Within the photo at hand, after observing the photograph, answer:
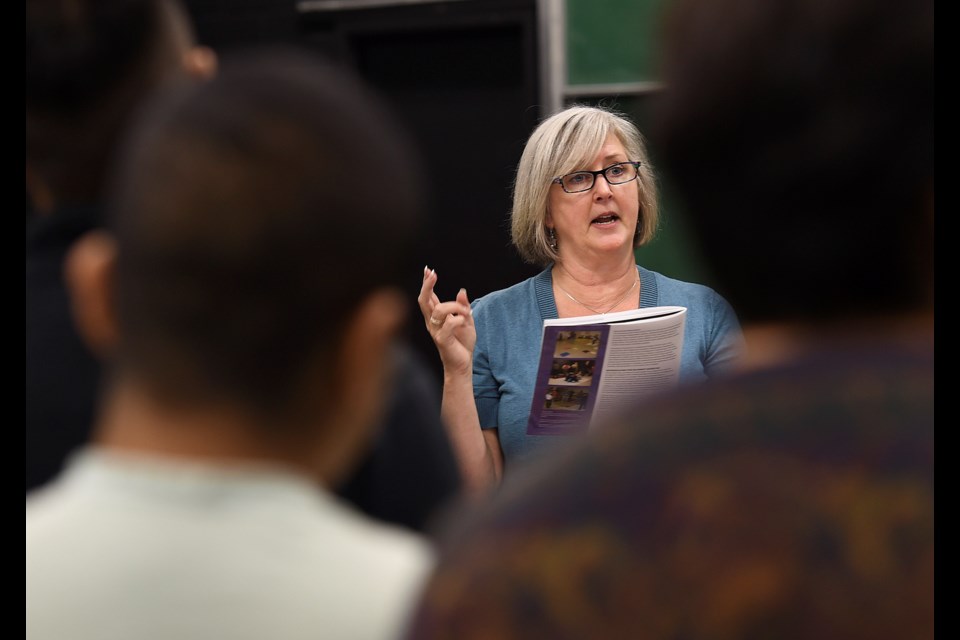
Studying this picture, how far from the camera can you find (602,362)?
238 centimetres

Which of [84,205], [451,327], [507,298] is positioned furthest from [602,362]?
[84,205]

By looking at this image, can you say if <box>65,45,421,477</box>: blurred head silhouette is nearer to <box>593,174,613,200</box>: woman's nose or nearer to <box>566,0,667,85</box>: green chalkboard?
<box>593,174,613,200</box>: woman's nose

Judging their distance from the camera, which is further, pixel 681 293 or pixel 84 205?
pixel 681 293

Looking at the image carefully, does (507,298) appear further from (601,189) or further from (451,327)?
(601,189)

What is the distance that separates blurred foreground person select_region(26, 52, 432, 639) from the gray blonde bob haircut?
2185 millimetres

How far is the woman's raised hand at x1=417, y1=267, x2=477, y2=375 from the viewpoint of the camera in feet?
8.63

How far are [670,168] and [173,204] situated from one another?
1.13 ft

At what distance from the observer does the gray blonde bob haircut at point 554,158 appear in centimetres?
287

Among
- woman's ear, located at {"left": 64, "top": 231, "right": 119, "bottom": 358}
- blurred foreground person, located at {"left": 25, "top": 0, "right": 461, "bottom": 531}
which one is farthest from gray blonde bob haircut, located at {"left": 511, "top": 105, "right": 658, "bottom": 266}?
woman's ear, located at {"left": 64, "top": 231, "right": 119, "bottom": 358}

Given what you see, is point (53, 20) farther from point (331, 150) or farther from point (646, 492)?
point (646, 492)

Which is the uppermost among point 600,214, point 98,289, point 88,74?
point 88,74

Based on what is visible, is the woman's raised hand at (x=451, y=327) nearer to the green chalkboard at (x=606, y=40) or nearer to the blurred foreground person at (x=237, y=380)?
the blurred foreground person at (x=237, y=380)

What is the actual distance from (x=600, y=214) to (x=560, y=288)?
0.24 m

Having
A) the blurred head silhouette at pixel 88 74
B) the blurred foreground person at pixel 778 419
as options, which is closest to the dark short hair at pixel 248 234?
the blurred foreground person at pixel 778 419
